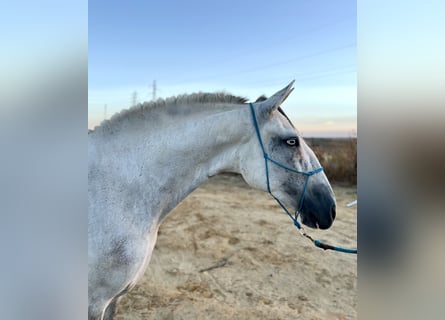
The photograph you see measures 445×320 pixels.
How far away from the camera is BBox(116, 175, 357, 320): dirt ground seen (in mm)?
2551

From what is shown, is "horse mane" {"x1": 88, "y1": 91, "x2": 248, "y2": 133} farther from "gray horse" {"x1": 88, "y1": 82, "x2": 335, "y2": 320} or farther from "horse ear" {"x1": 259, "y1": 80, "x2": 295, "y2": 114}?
"horse ear" {"x1": 259, "y1": 80, "x2": 295, "y2": 114}

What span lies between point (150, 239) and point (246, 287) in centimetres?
189

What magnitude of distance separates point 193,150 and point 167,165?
147 mm

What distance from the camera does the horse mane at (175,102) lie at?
142 cm

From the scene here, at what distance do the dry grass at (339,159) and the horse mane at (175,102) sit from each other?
19.5ft

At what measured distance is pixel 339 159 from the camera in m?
7.43

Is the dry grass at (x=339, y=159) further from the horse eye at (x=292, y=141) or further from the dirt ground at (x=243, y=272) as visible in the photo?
the horse eye at (x=292, y=141)

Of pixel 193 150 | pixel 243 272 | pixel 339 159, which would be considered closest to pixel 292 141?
pixel 193 150

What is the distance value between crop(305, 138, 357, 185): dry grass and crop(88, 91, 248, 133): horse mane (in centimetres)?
596

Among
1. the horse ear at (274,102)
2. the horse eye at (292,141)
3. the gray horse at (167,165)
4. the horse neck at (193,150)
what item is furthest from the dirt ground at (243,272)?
the horse ear at (274,102)

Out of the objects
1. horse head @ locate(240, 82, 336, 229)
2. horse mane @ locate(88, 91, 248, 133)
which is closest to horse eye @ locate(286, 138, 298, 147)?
horse head @ locate(240, 82, 336, 229)

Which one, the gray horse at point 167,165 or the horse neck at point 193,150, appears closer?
the gray horse at point 167,165

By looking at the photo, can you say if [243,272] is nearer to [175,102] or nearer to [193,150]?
[193,150]

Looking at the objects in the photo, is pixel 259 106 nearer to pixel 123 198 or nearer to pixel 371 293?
pixel 123 198
